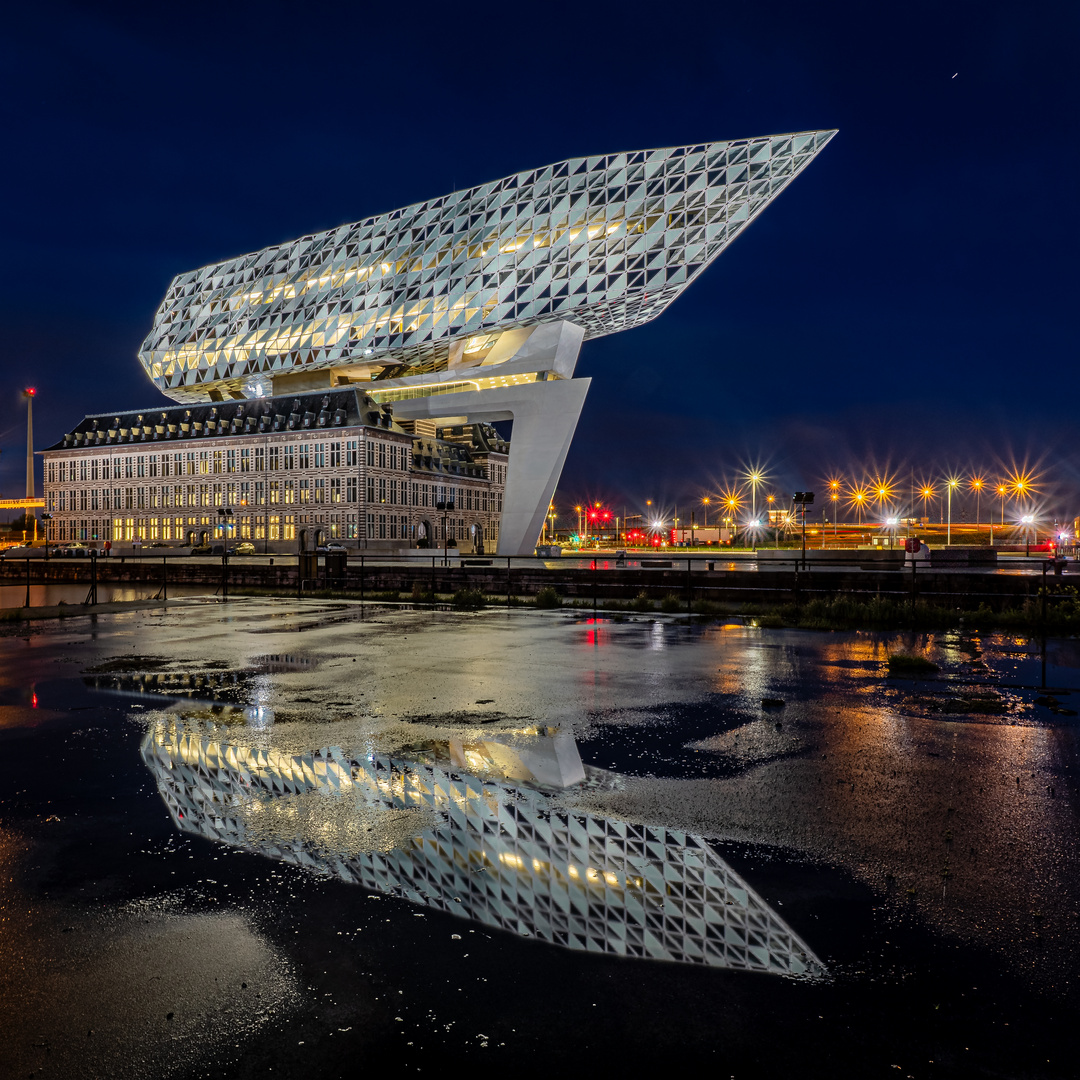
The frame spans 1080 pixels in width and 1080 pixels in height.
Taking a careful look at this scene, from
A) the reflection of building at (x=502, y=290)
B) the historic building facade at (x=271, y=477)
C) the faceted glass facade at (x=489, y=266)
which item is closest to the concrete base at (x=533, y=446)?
the reflection of building at (x=502, y=290)

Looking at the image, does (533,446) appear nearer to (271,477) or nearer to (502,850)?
(271,477)

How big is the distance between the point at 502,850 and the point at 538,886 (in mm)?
570

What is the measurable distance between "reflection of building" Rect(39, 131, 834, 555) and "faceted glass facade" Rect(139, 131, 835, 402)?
148mm

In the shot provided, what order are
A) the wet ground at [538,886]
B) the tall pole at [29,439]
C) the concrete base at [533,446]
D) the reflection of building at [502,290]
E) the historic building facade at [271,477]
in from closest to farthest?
the wet ground at [538,886] < the concrete base at [533,446] < the reflection of building at [502,290] < the historic building facade at [271,477] < the tall pole at [29,439]

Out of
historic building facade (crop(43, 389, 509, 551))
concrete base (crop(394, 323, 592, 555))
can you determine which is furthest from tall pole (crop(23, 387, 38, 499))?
concrete base (crop(394, 323, 592, 555))

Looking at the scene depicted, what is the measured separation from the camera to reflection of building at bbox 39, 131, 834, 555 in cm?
5584

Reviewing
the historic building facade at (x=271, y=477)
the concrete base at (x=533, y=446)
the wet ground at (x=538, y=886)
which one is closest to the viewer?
the wet ground at (x=538, y=886)

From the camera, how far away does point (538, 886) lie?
4570 mm

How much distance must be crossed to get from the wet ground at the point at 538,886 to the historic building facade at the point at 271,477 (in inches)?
2844

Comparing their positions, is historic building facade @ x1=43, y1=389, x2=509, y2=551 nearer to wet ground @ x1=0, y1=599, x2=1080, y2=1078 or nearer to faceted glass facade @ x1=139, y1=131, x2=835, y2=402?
faceted glass facade @ x1=139, y1=131, x2=835, y2=402

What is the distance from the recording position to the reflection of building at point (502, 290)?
55.8 metres

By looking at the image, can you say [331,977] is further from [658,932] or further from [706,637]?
[706,637]

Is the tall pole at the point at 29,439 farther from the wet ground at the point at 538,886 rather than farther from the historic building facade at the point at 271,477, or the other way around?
the wet ground at the point at 538,886

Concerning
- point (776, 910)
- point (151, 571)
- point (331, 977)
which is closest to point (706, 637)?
point (776, 910)
